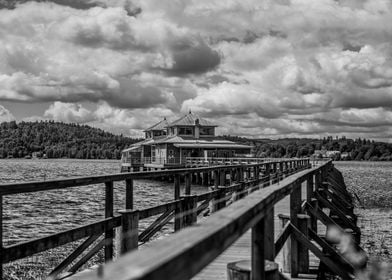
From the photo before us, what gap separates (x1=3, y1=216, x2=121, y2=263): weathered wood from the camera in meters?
4.55

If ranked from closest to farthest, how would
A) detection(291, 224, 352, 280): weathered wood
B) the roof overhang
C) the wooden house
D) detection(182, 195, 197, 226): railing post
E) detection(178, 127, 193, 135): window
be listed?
detection(291, 224, 352, 280): weathered wood < detection(182, 195, 197, 226): railing post < the roof overhang < the wooden house < detection(178, 127, 193, 135): window

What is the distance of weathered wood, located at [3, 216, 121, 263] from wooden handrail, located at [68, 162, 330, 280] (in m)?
2.73

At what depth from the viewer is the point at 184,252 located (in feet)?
5.45

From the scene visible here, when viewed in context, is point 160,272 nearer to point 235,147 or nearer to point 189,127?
point 235,147

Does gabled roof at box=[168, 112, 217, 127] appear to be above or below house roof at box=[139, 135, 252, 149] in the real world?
above

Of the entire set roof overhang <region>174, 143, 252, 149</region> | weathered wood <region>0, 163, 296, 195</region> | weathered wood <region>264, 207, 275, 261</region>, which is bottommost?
weathered wood <region>264, 207, 275, 261</region>

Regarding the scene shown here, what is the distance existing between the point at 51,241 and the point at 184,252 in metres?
3.65

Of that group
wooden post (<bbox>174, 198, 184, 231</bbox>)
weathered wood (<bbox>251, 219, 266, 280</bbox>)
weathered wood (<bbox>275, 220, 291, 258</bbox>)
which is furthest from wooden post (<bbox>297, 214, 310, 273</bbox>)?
Answer: weathered wood (<bbox>251, 219, 266, 280</bbox>)

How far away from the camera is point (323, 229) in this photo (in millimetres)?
12047

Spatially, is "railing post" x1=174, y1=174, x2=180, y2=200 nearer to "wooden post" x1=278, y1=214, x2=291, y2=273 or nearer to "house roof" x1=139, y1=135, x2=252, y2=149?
"wooden post" x1=278, y1=214, x2=291, y2=273

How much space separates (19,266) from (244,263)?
10.1 meters

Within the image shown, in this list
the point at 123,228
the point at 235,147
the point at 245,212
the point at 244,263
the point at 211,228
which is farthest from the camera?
the point at 235,147

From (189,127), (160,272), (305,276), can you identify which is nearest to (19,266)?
(305,276)

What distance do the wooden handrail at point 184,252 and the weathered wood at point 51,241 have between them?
8.94ft
